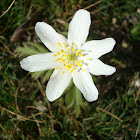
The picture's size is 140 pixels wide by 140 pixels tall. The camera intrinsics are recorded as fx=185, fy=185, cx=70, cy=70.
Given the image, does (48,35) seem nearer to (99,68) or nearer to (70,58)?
(70,58)

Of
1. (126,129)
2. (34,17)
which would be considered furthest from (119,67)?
(34,17)

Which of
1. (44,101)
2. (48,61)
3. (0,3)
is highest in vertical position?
(0,3)

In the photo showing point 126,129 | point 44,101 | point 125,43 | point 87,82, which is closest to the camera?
point 87,82

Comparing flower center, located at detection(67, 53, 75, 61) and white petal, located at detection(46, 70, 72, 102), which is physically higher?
flower center, located at detection(67, 53, 75, 61)

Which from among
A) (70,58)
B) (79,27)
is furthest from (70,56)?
(79,27)

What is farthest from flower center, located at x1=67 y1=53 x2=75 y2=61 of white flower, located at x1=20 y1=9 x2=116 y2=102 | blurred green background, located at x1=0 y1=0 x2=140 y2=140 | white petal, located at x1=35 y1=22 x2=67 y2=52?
blurred green background, located at x1=0 y1=0 x2=140 y2=140

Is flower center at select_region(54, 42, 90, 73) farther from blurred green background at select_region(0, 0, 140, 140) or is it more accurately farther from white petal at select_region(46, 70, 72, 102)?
blurred green background at select_region(0, 0, 140, 140)

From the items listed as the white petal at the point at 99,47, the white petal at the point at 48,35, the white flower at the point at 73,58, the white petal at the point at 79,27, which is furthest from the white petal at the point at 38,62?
the white petal at the point at 99,47

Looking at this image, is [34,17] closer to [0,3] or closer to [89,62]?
[0,3]
